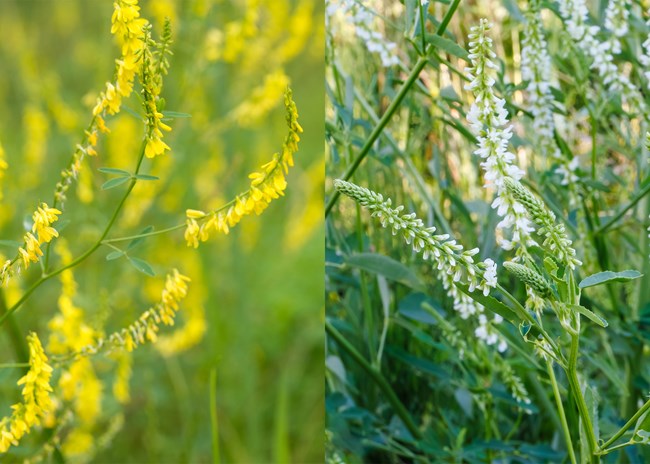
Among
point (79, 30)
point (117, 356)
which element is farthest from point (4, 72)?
point (117, 356)

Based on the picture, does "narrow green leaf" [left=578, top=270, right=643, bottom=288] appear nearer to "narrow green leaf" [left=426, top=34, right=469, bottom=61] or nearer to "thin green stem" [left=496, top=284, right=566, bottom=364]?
"thin green stem" [left=496, top=284, right=566, bottom=364]

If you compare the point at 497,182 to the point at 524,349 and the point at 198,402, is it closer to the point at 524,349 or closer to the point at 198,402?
the point at 524,349

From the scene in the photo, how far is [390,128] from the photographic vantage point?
98 centimetres

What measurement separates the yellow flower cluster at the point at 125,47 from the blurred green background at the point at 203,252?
21.4 inches

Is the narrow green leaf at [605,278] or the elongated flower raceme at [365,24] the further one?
the elongated flower raceme at [365,24]

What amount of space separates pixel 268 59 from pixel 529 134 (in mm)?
836

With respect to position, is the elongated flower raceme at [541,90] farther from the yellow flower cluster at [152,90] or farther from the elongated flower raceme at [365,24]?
the yellow flower cluster at [152,90]

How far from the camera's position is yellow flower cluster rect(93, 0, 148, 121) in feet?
2.11

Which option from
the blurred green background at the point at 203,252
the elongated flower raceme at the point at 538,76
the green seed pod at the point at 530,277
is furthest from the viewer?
the blurred green background at the point at 203,252

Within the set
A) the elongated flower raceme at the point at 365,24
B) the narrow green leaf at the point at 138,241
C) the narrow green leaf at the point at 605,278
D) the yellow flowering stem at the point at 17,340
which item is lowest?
the yellow flowering stem at the point at 17,340

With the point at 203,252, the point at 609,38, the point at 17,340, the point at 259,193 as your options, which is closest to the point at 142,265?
the point at 259,193

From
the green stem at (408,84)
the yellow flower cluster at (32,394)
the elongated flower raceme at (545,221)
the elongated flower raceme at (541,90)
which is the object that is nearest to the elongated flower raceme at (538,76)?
the elongated flower raceme at (541,90)

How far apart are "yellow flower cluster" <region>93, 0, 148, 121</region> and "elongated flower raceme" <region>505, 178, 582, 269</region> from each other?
28 centimetres

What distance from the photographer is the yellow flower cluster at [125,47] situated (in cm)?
64
